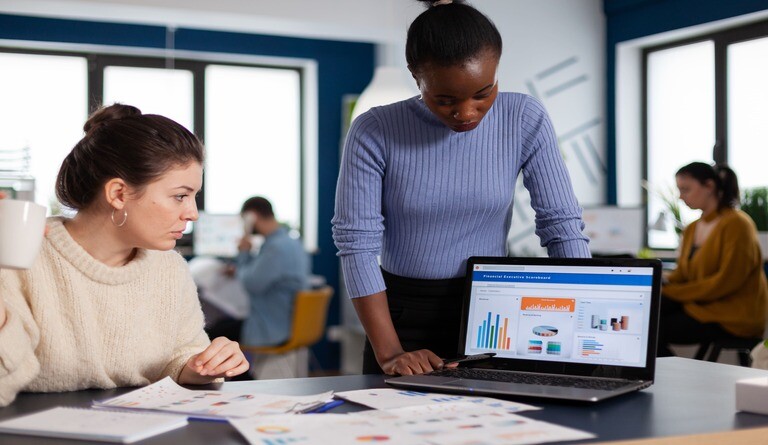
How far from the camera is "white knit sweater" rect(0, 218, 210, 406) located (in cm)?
145

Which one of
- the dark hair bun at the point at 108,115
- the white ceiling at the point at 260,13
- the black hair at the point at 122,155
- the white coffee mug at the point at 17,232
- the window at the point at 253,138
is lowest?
the white coffee mug at the point at 17,232

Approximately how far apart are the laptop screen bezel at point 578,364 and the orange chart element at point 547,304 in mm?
64

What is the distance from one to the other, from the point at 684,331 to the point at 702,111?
209 cm

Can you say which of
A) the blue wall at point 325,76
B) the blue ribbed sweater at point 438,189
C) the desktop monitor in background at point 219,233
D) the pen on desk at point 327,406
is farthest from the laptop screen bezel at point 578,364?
the blue wall at point 325,76

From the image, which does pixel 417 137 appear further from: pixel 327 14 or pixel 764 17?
pixel 764 17

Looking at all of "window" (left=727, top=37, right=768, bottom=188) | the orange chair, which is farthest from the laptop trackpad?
"window" (left=727, top=37, right=768, bottom=188)

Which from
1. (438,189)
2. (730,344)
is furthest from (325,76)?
(438,189)

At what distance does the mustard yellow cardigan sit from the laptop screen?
3100 millimetres

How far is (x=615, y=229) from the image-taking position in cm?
573

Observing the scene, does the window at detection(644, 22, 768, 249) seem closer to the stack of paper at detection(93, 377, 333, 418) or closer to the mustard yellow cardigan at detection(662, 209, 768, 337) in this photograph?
the mustard yellow cardigan at detection(662, 209, 768, 337)

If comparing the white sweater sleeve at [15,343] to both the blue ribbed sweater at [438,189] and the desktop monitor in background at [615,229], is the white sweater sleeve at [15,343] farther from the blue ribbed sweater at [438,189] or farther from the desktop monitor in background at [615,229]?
the desktop monitor in background at [615,229]

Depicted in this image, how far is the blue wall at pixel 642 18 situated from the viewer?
546cm

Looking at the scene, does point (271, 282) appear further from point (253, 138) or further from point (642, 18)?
point (642, 18)

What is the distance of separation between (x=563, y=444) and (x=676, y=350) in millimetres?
4447
